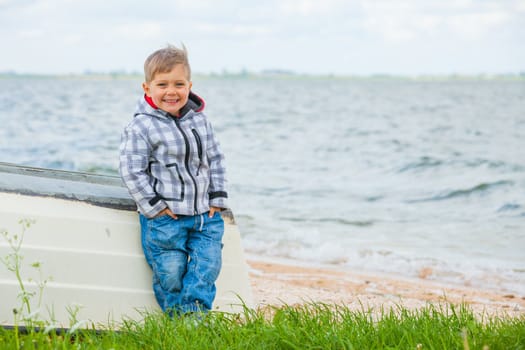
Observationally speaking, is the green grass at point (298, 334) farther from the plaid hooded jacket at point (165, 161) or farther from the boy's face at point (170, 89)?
the boy's face at point (170, 89)

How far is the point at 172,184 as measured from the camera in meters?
3.42

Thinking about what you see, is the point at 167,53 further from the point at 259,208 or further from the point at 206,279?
the point at 259,208

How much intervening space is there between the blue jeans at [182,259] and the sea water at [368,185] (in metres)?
3.79

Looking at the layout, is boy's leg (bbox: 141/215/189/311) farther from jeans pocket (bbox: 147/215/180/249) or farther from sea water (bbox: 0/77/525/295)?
sea water (bbox: 0/77/525/295)

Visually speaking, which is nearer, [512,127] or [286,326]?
[286,326]

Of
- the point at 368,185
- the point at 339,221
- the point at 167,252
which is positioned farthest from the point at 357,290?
the point at 368,185

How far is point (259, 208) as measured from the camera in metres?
10.4

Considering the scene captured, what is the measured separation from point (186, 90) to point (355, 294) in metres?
2.69

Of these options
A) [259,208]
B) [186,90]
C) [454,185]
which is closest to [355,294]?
[186,90]

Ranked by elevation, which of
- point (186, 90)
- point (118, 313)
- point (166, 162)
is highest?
point (186, 90)

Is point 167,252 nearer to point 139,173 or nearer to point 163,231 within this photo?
point 163,231

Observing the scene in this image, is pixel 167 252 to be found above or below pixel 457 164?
above

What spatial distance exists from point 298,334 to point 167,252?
2.72 feet

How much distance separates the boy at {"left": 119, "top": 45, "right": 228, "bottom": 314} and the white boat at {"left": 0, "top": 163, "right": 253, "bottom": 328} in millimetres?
118
